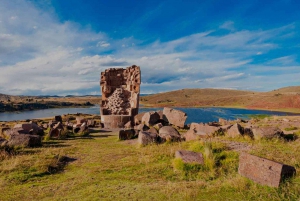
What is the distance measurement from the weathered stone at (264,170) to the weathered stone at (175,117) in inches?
555

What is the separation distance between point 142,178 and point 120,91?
17.6 m

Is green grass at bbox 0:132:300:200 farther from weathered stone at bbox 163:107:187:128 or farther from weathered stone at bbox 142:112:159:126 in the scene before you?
weathered stone at bbox 163:107:187:128

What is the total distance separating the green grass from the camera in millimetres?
4625

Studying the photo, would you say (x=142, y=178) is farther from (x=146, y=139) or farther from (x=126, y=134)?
(x=126, y=134)

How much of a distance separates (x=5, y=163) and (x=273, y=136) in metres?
10.3

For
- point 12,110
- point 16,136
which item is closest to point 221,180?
point 16,136

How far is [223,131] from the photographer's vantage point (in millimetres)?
11477

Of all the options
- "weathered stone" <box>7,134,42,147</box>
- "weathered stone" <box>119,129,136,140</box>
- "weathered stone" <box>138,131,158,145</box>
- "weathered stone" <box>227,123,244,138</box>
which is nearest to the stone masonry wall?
"weathered stone" <box>119,129,136,140</box>

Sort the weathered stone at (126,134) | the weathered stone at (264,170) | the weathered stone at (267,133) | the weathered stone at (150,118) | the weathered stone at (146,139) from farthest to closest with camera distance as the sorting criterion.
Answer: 1. the weathered stone at (150,118)
2. the weathered stone at (126,134)
3. the weathered stone at (146,139)
4. the weathered stone at (267,133)
5. the weathered stone at (264,170)

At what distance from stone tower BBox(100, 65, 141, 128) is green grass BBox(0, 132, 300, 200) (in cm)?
1310

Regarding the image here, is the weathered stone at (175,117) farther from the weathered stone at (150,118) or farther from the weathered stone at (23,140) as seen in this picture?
the weathered stone at (23,140)

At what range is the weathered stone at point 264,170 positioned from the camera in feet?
15.0

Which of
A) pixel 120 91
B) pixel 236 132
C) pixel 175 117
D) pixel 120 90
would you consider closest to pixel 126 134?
pixel 236 132

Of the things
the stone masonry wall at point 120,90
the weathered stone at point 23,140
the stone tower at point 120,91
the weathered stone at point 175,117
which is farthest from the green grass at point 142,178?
the stone masonry wall at point 120,90
